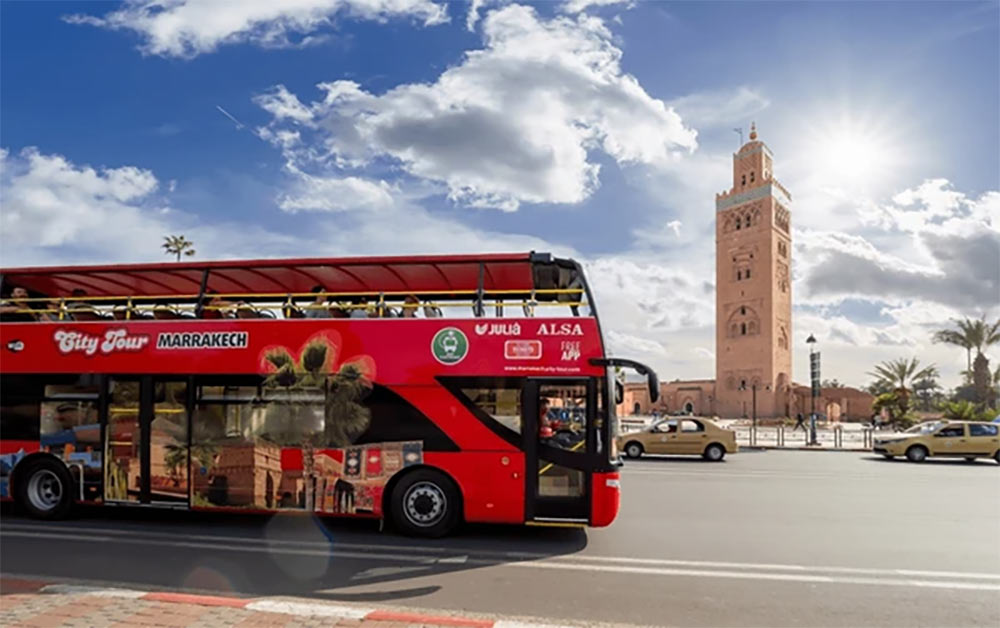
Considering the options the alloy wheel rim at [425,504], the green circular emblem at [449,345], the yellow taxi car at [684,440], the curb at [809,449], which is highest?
the green circular emblem at [449,345]

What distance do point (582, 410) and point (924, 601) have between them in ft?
13.4

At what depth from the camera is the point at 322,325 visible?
980cm

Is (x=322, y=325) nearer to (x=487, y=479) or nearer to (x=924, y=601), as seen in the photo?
(x=487, y=479)

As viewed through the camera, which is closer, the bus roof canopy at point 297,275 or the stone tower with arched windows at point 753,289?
the bus roof canopy at point 297,275

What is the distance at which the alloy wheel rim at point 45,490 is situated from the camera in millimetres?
10320

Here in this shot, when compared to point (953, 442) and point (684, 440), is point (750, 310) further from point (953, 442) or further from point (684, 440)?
point (684, 440)

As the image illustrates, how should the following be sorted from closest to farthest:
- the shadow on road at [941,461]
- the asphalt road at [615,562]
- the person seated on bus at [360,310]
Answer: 1. the asphalt road at [615,562]
2. the person seated on bus at [360,310]
3. the shadow on road at [941,461]

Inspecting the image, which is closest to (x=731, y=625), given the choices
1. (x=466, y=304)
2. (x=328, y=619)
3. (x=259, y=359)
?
(x=328, y=619)

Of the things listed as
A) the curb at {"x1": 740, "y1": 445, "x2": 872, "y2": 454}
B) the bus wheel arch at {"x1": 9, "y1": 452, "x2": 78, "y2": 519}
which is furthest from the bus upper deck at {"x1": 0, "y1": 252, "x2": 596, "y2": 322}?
the curb at {"x1": 740, "y1": 445, "x2": 872, "y2": 454}

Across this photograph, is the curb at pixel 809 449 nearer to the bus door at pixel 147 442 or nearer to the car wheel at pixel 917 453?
the car wheel at pixel 917 453

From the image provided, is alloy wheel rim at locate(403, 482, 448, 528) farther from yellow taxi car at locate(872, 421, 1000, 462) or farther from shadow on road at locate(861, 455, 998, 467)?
yellow taxi car at locate(872, 421, 1000, 462)

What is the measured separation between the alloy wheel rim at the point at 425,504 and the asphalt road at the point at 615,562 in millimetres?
333

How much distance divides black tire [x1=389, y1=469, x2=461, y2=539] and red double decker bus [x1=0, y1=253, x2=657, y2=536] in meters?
0.02

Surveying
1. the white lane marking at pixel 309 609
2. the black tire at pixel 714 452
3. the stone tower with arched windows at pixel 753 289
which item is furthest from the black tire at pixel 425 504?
the stone tower with arched windows at pixel 753 289
